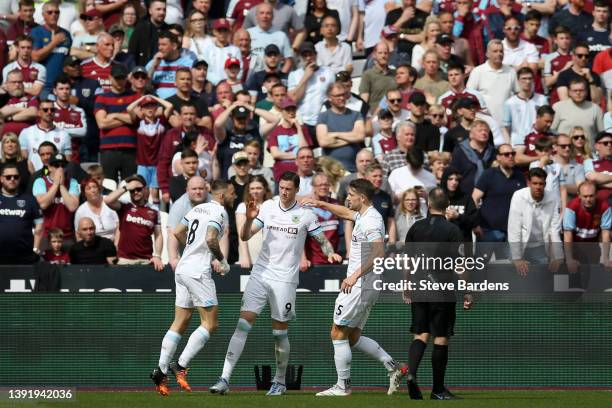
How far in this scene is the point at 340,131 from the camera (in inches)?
782

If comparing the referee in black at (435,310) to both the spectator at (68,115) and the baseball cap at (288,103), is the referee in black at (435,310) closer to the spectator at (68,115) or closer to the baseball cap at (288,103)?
the baseball cap at (288,103)

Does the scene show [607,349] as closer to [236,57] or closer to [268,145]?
[268,145]

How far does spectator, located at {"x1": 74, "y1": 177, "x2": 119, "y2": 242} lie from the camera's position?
18062mm

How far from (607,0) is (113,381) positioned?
11182 millimetres

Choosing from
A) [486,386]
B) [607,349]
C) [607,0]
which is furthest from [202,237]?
[607,0]

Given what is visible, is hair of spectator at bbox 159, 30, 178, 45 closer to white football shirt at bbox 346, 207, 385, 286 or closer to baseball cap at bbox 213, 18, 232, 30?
baseball cap at bbox 213, 18, 232, 30

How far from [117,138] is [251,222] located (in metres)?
5.56

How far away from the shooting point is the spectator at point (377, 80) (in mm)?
21391

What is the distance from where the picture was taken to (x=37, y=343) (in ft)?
54.1

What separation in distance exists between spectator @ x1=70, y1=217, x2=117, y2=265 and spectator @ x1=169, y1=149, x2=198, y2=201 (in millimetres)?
1393

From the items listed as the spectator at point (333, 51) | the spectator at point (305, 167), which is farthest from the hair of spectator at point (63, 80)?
the spectator at point (333, 51)

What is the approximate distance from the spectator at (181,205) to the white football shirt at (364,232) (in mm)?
2314

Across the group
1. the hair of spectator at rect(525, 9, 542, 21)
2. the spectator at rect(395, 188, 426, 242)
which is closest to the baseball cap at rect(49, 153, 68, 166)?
the spectator at rect(395, 188, 426, 242)

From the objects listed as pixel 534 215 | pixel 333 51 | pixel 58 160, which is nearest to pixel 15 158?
pixel 58 160
